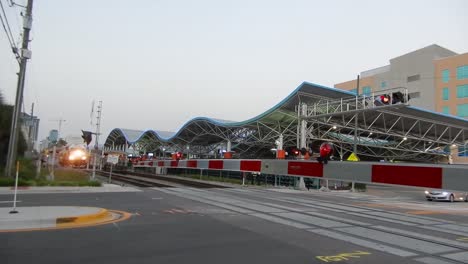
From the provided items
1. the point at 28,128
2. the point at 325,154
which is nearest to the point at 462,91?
the point at 325,154

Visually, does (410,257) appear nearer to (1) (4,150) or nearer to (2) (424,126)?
(1) (4,150)

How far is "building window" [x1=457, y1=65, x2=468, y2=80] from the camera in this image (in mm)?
60375

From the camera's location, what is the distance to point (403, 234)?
32.7 feet

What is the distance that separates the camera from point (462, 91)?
60.8 metres

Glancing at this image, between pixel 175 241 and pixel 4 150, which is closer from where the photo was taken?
pixel 175 241

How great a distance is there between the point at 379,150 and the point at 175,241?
58.0 metres

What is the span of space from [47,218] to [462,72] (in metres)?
66.5

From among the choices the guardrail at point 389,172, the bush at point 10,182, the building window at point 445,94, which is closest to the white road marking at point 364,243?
the guardrail at point 389,172

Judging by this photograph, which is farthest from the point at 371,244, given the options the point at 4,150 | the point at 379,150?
the point at 379,150

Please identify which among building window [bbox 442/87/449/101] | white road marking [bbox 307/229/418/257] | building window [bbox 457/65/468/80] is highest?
building window [bbox 457/65/468/80]

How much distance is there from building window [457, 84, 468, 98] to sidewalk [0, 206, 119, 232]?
208 feet

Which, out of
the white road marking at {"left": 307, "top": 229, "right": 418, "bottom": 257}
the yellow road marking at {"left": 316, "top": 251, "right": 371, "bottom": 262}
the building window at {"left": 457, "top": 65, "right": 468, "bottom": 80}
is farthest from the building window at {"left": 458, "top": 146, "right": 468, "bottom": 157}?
the yellow road marking at {"left": 316, "top": 251, "right": 371, "bottom": 262}

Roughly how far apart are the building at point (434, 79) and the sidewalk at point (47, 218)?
56.4 meters

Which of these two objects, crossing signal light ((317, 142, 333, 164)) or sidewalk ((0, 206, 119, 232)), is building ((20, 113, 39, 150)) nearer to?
sidewalk ((0, 206, 119, 232))
